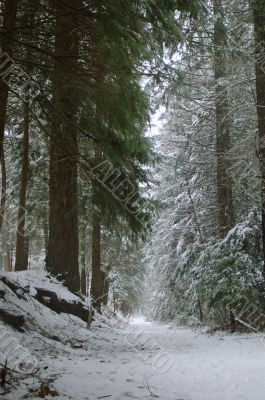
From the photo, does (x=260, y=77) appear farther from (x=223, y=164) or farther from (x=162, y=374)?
(x=162, y=374)

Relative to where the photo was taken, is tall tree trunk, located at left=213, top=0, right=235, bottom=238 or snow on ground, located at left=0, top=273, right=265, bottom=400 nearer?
snow on ground, located at left=0, top=273, right=265, bottom=400

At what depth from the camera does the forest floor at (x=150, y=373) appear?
14.1 ft

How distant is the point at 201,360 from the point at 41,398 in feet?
12.3

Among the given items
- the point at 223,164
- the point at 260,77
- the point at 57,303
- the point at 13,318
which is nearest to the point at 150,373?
the point at 13,318

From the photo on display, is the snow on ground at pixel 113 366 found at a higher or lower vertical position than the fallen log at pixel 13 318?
lower

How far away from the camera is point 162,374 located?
543 centimetres

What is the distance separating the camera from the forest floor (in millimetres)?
4301

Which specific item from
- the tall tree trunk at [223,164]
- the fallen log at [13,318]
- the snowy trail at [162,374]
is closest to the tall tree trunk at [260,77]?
the tall tree trunk at [223,164]

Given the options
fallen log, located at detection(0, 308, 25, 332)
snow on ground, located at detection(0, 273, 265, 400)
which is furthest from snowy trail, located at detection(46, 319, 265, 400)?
fallen log, located at detection(0, 308, 25, 332)

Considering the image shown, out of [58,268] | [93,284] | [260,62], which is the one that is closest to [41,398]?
[58,268]

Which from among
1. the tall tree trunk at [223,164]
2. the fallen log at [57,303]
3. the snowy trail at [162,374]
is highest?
the tall tree trunk at [223,164]

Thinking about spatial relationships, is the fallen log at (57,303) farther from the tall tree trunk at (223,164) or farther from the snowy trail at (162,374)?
the tall tree trunk at (223,164)

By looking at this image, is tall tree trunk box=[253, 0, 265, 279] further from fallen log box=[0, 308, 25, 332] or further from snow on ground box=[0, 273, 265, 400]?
fallen log box=[0, 308, 25, 332]

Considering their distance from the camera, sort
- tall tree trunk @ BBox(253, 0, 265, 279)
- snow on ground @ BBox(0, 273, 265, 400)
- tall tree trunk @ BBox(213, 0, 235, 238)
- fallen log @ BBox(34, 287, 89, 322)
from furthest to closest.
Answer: tall tree trunk @ BBox(213, 0, 235, 238), tall tree trunk @ BBox(253, 0, 265, 279), fallen log @ BBox(34, 287, 89, 322), snow on ground @ BBox(0, 273, 265, 400)
